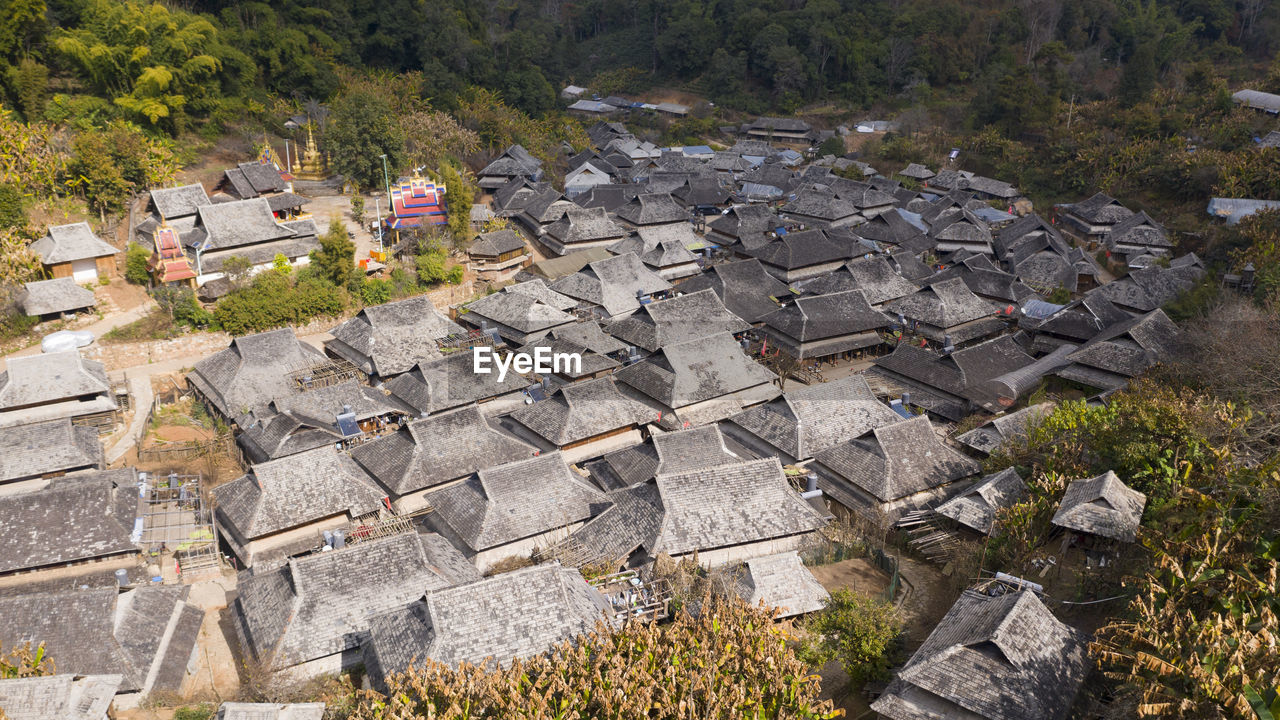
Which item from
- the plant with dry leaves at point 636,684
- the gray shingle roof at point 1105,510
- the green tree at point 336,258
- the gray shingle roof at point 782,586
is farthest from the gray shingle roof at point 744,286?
the plant with dry leaves at point 636,684

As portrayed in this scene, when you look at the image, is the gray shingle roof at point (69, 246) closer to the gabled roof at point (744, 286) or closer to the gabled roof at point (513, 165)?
the gabled roof at point (513, 165)

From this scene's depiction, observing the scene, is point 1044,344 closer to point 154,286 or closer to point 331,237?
point 331,237

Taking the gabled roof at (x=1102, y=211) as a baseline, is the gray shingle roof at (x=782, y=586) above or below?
below

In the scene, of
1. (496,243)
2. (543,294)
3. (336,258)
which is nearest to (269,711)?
(543,294)

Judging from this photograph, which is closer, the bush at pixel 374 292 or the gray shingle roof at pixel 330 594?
the gray shingle roof at pixel 330 594

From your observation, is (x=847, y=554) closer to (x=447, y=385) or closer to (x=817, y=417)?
(x=817, y=417)
